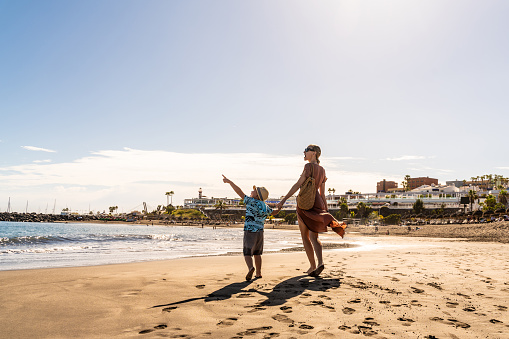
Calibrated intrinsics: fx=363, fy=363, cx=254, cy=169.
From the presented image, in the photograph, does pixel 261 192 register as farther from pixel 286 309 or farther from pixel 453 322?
pixel 453 322

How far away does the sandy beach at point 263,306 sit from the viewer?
342 centimetres

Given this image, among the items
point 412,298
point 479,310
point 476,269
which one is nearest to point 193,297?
point 412,298

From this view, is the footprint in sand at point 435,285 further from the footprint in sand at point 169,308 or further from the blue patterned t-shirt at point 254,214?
the footprint in sand at point 169,308

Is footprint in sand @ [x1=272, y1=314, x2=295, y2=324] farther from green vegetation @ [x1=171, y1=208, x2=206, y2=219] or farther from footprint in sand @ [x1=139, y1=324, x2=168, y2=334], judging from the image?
green vegetation @ [x1=171, y1=208, x2=206, y2=219]

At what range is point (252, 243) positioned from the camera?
6.10m

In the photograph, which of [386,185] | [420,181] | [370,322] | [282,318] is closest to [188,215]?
[386,185]

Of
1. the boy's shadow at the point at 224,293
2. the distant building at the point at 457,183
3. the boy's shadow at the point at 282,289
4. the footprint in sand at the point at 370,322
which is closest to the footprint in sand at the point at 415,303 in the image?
the footprint in sand at the point at 370,322

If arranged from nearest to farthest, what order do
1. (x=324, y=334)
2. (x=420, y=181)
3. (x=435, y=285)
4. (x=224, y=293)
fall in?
(x=324, y=334) → (x=224, y=293) → (x=435, y=285) → (x=420, y=181)

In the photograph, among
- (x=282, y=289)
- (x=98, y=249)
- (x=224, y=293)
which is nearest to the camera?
(x=224, y=293)

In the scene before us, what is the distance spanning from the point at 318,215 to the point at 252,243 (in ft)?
3.97

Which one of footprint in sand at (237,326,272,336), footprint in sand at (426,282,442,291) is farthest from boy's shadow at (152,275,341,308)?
footprint in sand at (426,282,442,291)

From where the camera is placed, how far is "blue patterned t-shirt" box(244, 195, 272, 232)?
6.12m

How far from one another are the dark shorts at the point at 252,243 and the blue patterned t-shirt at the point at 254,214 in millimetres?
85

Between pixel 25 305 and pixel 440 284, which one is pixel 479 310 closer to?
pixel 440 284
